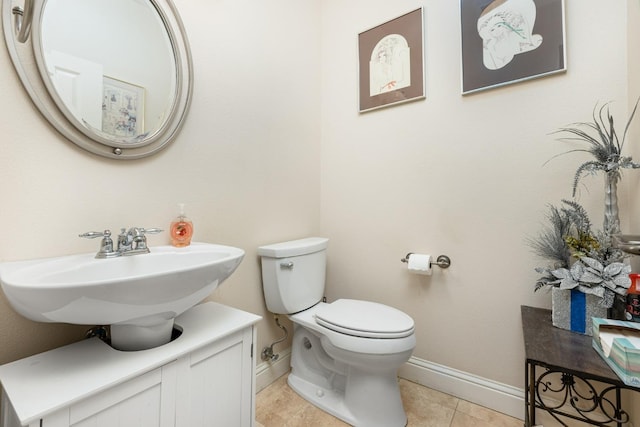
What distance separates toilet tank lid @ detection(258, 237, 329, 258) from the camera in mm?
1419

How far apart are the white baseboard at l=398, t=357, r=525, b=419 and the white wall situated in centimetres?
3

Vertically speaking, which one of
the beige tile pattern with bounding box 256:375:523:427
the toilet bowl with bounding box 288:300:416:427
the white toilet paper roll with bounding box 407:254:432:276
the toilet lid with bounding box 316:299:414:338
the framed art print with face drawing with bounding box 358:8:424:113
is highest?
the framed art print with face drawing with bounding box 358:8:424:113

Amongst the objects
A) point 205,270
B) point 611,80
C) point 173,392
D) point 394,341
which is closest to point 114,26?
point 205,270

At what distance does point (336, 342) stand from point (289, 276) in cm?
38

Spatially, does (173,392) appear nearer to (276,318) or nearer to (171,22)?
(276,318)

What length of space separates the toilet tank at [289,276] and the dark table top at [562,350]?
929 millimetres

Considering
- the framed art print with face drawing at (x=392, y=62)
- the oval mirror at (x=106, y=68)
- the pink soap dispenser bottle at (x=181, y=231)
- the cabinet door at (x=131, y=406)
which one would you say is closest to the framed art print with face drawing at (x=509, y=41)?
the framed art print with face drawing at (x=392, y=62)

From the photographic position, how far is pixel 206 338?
87 centimetres

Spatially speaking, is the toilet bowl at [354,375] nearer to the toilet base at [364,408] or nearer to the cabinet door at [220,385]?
the toilet base at [364,408]

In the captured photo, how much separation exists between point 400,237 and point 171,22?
145cm

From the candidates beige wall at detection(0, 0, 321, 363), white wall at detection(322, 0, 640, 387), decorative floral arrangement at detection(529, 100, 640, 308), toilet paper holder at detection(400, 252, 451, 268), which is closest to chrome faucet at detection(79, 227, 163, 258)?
beige wall at detection(0, 0, 321, 363)

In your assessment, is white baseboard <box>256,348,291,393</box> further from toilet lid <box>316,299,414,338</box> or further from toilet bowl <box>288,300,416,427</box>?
toilet lid <box>316,299,414,338</box>

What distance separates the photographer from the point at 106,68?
101 centimetres

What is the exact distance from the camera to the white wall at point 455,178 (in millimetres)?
1217
